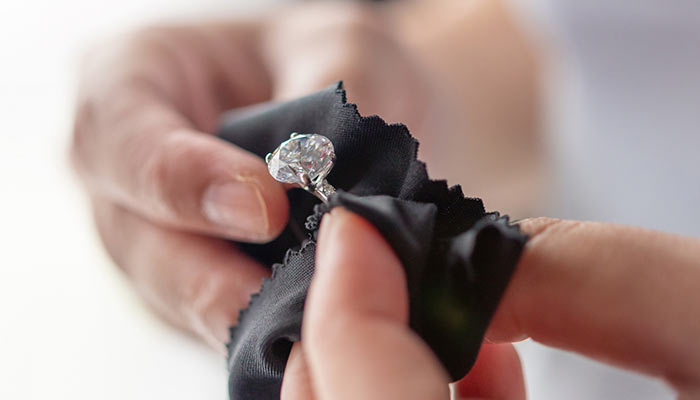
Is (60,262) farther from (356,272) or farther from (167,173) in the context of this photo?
(356,272)

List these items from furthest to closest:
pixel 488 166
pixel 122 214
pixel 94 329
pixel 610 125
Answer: pixel 488 166 → pixel 610 125 → pixel 94 329 → pixel 122 214

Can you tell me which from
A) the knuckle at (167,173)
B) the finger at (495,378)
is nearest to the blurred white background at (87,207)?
the knuckle at (167,173)

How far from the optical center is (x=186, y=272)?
0.86 m

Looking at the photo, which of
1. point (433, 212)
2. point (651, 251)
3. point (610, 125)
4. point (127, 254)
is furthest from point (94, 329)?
point (610, 125)

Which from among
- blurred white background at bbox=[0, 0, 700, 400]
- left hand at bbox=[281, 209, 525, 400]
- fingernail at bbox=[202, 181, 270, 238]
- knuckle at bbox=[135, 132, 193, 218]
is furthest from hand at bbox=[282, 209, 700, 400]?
blurred white background at bbox=[0, 0, 700, 400]

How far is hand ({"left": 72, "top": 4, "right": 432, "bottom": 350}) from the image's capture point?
28.7 inches

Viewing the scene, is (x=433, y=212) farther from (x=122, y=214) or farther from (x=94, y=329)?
(x=94, y=329)

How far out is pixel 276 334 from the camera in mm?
494

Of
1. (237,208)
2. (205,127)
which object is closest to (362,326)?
(237,208)

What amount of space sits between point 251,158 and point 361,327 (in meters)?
A: 0.36

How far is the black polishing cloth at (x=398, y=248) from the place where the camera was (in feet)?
1.46

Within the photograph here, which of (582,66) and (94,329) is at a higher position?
(582,66)

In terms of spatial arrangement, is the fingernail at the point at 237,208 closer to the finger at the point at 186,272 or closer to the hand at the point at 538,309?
the finger at the point at 186,272

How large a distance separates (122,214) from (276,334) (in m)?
0.61
